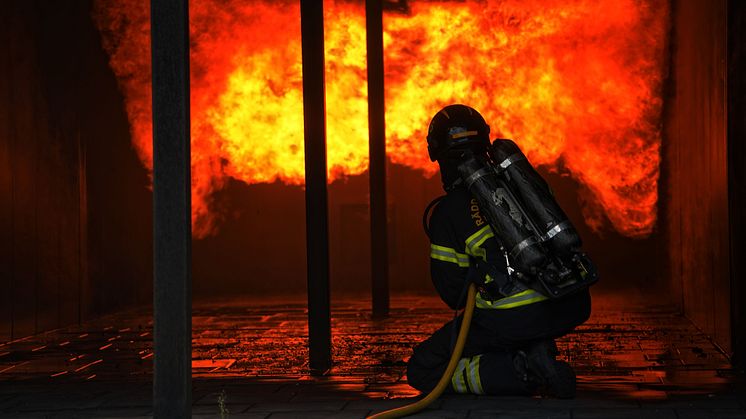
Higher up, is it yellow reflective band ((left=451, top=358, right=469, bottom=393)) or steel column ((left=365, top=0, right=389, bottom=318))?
steel column ((left=365, top=0, right=389, bottom=318))

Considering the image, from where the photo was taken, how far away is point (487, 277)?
5.49 metres

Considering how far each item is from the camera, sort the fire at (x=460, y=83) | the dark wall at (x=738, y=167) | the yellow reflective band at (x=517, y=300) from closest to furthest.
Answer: the yellow reflective band at (x=517, y=300) < the dark wall at (x=738, y=167) < the fire at (x=460, y=83)

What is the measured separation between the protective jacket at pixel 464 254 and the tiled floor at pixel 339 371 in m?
0.51

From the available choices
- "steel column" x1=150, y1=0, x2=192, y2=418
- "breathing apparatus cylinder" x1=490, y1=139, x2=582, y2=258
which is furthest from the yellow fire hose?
"steel column" x1=150, y1=0, x2=192, y2=418

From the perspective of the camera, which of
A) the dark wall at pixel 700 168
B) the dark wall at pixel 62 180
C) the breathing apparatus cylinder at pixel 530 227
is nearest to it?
the breathing apparatus cylinder at pixel 530 227

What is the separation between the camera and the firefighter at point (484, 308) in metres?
5.47

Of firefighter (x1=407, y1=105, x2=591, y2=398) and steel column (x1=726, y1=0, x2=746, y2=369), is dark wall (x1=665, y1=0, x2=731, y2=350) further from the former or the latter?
firefighter (x1=407, y1=105, x2=591, y2=398)

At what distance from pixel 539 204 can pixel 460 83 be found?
9.26 m

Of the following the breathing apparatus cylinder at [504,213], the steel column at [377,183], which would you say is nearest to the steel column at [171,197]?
the breathing apparatus cylinder at [504,213]

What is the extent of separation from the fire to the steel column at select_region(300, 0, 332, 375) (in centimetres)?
683

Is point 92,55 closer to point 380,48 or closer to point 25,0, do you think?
point 25,0

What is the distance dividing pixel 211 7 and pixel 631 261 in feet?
21.5

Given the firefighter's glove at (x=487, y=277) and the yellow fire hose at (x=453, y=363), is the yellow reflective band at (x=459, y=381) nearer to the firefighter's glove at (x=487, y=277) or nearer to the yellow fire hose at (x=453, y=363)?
the yellow fire hose at (x=453, y=363)

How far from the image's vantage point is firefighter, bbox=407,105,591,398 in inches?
215
